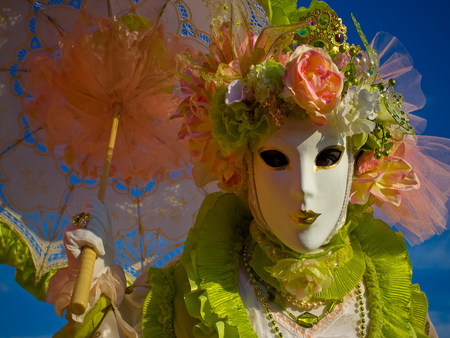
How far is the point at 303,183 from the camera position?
5.95 ft

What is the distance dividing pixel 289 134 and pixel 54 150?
3.63 feet

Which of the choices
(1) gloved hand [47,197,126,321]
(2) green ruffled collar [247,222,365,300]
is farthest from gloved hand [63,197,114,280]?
(2) green ruffled collar [247,222,365,300]

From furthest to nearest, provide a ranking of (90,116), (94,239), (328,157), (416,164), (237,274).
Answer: (90,116) < (416,164) < (237,274) < (328,157) < (94,239)

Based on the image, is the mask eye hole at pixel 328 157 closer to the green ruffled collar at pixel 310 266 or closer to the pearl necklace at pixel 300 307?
the green ruffled collar at pixel 310 266

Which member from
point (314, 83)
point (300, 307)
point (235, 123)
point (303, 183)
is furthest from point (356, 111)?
point (300, 307)

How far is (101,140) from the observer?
243 centimetres

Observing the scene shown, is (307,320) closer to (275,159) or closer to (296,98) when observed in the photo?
(275,159)

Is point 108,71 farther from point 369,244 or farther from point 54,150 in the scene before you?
point 369,244

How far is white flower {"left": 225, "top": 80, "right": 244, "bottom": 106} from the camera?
6.25ft

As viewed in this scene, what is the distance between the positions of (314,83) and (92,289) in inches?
39.9

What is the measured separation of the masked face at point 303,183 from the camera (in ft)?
6.01

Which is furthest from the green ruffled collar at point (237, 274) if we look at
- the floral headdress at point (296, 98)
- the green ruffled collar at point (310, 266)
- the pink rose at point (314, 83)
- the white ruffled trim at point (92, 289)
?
the pink rose at point (314, 83)

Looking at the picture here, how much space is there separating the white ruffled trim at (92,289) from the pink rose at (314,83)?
88cm

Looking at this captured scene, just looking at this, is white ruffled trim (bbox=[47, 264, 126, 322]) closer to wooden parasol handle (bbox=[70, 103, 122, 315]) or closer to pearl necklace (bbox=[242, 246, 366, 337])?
wooden parasol handle (bbox=[70, 103, 122, 315])
